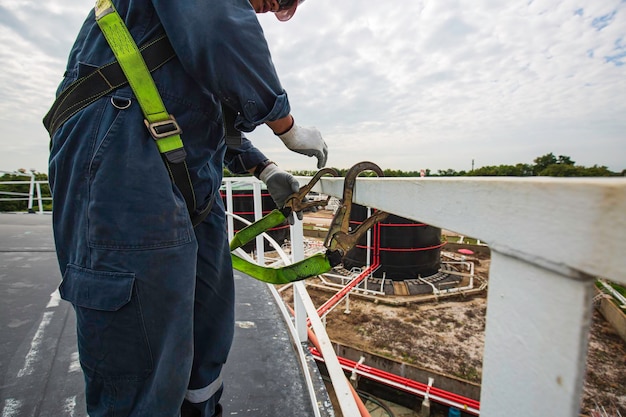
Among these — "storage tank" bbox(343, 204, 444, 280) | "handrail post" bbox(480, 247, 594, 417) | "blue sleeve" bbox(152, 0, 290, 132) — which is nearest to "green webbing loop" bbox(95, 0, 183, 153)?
"blue sleeve" bbox(152, 0, 290, 132)

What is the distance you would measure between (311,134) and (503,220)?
0.92m

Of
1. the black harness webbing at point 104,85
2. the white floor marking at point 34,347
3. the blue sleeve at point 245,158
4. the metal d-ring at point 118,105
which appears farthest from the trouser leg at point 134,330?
the white floor marking at point 34,347

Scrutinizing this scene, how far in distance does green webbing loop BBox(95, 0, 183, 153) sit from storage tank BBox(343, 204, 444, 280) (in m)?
10.9

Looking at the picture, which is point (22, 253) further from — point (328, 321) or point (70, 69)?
point (328, 321)

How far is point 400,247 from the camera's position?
39.0 feet

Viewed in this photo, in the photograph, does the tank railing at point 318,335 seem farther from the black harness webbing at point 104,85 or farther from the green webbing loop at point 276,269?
the black harness webbing at point 104,85

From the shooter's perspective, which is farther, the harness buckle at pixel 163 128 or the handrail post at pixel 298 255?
the handrail post at pixel 298 255

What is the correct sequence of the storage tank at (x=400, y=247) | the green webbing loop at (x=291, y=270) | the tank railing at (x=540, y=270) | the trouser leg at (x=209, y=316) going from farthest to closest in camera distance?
the storage tank at (x=400, y=247)
the trouser leg at (x=209, y=316)
the green webbing loop at (x=291, y=270)
the tank railing at (x=540, y=270)

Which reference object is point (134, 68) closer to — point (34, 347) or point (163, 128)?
point (163, 128)

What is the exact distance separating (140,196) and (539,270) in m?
0.83

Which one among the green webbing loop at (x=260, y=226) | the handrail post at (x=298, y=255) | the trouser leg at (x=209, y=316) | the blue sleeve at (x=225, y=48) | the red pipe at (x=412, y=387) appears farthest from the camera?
the red pipe at (x=412, y=387)

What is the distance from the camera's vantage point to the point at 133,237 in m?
0.79

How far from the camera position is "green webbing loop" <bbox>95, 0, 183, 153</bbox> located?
2.68 feet

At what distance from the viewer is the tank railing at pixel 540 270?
0.26m
